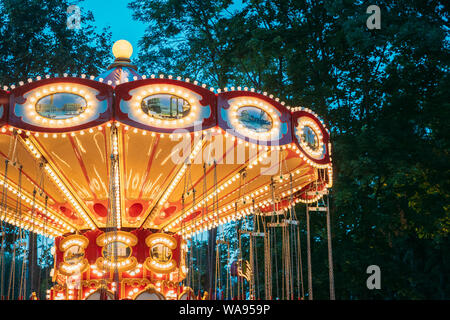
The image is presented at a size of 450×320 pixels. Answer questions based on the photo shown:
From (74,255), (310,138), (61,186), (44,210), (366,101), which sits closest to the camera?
(310,138)

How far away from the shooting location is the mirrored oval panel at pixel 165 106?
22.6 feet

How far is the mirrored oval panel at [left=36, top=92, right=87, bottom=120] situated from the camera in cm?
674

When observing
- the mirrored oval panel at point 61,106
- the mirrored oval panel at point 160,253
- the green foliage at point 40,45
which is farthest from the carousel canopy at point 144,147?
the green foliage at point 40,45

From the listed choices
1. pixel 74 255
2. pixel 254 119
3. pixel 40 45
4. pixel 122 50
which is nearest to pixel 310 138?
pixel 254 119

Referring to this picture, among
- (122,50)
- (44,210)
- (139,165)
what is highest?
(122,50)

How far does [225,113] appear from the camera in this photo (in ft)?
23.5

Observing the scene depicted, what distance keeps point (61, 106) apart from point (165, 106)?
4.46 feet

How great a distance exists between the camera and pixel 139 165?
850 cm

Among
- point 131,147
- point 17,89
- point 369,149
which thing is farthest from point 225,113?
point 369,149

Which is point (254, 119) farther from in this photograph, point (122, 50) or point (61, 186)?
point (122, 50)

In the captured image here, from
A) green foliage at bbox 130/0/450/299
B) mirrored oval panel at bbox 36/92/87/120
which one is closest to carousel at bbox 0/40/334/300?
mirrored oval panel at bbox 36/92/87/120

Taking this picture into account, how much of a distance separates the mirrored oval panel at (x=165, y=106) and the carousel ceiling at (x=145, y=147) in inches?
0.5

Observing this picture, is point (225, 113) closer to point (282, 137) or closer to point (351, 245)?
point (282, 137)
